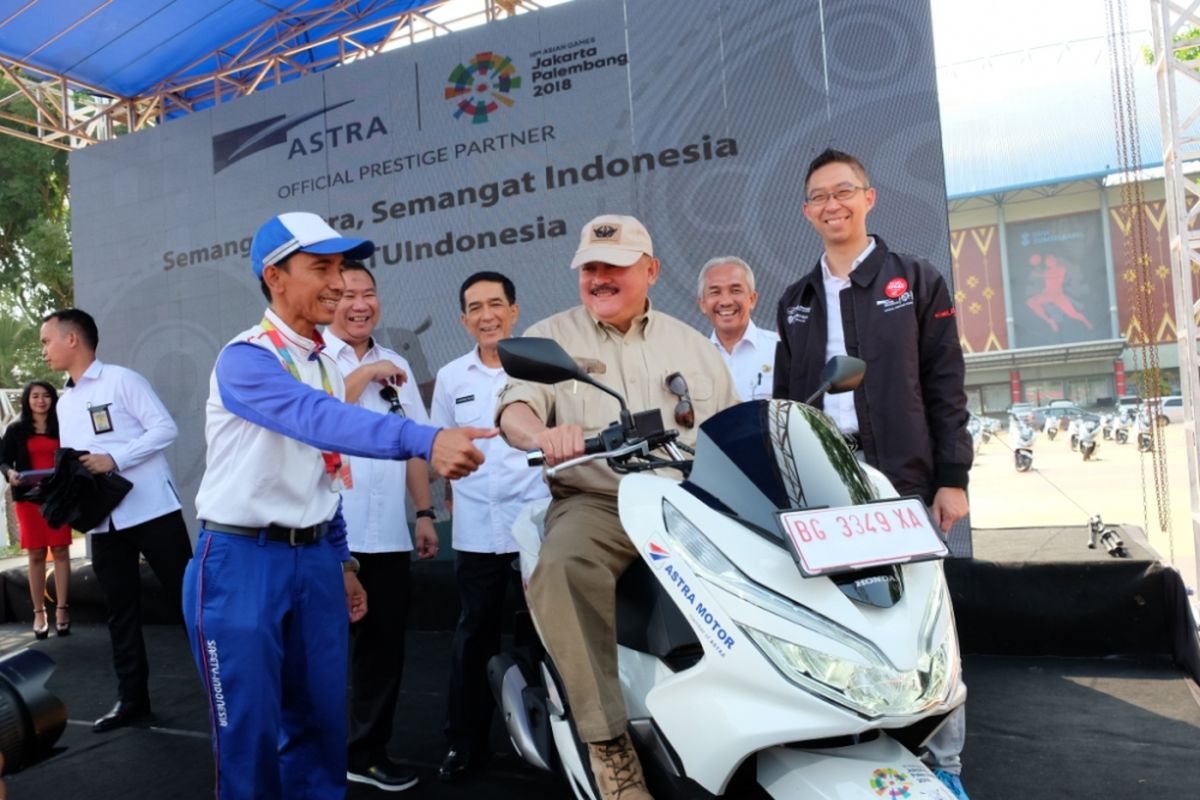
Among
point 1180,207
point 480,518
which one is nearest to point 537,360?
point 480,518

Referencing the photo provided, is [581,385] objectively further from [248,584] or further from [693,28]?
[693,28]

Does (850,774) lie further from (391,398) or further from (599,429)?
(391,398)

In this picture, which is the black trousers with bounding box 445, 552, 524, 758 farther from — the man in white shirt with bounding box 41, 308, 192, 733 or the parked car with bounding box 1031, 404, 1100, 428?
the parked car with bounding box 1031, 404, 1100, 428

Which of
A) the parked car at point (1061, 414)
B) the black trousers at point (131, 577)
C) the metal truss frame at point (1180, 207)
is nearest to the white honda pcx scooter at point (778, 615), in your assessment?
the black trousers at point (131, 577)

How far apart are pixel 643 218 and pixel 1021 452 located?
12.6 meters

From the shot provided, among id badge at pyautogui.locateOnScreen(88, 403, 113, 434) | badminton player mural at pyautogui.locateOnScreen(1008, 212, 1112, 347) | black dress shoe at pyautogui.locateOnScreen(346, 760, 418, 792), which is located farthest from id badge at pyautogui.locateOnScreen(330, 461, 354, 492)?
badminton player mural at pyautogui.locateOnScreen(1008, 212, 1112, 347)

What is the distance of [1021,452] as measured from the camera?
15.7 m

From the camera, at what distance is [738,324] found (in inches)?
164

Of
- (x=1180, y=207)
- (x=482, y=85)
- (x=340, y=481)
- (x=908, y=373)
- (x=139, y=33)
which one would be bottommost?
(x=340, y=481)

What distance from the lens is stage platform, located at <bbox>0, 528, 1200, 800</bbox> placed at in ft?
9.83

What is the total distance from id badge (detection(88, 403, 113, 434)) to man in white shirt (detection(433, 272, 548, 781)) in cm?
177

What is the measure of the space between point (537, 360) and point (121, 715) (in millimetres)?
3460

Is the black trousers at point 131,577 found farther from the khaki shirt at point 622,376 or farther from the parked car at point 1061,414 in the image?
the parked car at point 1061,414

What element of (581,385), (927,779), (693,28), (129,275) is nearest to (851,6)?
(693,28)
